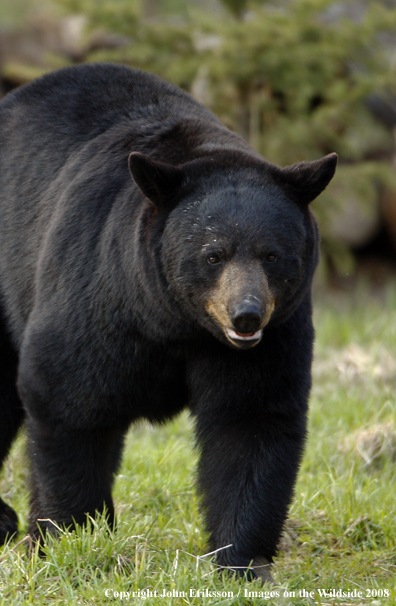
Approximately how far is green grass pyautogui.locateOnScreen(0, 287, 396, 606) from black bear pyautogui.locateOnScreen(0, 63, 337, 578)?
0.26 metres

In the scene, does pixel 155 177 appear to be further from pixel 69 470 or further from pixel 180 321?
pixel 69 470

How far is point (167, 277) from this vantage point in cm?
333

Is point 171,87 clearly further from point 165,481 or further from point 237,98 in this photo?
point 237,98

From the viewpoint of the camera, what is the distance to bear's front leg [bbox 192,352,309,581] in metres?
3.42

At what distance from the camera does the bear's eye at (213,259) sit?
3205 millimetres

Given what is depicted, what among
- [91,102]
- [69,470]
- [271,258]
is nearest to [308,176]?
[271,258]

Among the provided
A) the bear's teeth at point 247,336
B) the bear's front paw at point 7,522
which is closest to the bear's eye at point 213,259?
the bear's teeth at point 247,336

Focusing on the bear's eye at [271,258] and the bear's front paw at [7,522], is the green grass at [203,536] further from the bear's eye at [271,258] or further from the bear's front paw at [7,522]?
the bear's eye at [271,258]

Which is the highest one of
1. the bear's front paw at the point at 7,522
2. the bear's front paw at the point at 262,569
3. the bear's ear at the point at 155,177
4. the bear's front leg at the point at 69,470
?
the bear's ear at the point at 155,177

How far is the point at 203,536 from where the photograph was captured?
3.73m

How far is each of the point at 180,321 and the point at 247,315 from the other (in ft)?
1.60

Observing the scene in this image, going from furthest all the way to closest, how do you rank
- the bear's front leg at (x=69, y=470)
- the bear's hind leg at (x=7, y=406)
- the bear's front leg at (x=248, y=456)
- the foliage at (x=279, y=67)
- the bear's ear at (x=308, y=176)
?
the foliage at (x=279, y=67), the bear's hind leg at (x=7, y=406), the bear's front leg at (x=69, y=470), the bear's front leg at (x=248, y=456), the bear's ear at (x=308, y=176)

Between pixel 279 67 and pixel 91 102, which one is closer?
pixel 91 102

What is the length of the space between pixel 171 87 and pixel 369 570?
2475 millimetres
